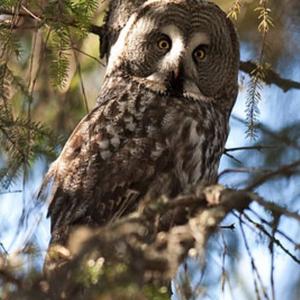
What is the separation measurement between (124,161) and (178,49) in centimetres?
78

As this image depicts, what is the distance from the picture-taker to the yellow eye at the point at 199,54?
14.6 feet

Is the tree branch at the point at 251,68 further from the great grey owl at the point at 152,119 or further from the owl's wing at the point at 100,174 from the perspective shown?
the owl's wing at the point at 100,174

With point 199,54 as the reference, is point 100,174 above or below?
below

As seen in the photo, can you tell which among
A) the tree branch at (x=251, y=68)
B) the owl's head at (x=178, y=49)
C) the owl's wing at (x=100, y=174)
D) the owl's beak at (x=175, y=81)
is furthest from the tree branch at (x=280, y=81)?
the owl's wing at (x=100, y=174)

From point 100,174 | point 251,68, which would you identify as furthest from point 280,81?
point 100,174

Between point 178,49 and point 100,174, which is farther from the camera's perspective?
point 178,49

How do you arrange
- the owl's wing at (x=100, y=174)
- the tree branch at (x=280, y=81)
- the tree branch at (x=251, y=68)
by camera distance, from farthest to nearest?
the tree branch at (x=280, y=81) < the tree branch at (x=251, y=68) < the owl's wing at (x=100, y=174)

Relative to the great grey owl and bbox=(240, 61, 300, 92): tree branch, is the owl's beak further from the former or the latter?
bbox=(240, 61, 300, 92): tree branch

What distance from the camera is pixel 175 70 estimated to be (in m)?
4.29

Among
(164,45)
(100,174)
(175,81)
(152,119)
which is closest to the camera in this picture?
(100,174)

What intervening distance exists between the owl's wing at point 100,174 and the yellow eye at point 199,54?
70cm

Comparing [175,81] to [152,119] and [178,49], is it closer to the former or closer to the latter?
[178,49]

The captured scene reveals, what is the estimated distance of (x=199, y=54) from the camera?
14.7ft

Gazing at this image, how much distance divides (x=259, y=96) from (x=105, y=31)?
1036 mm
